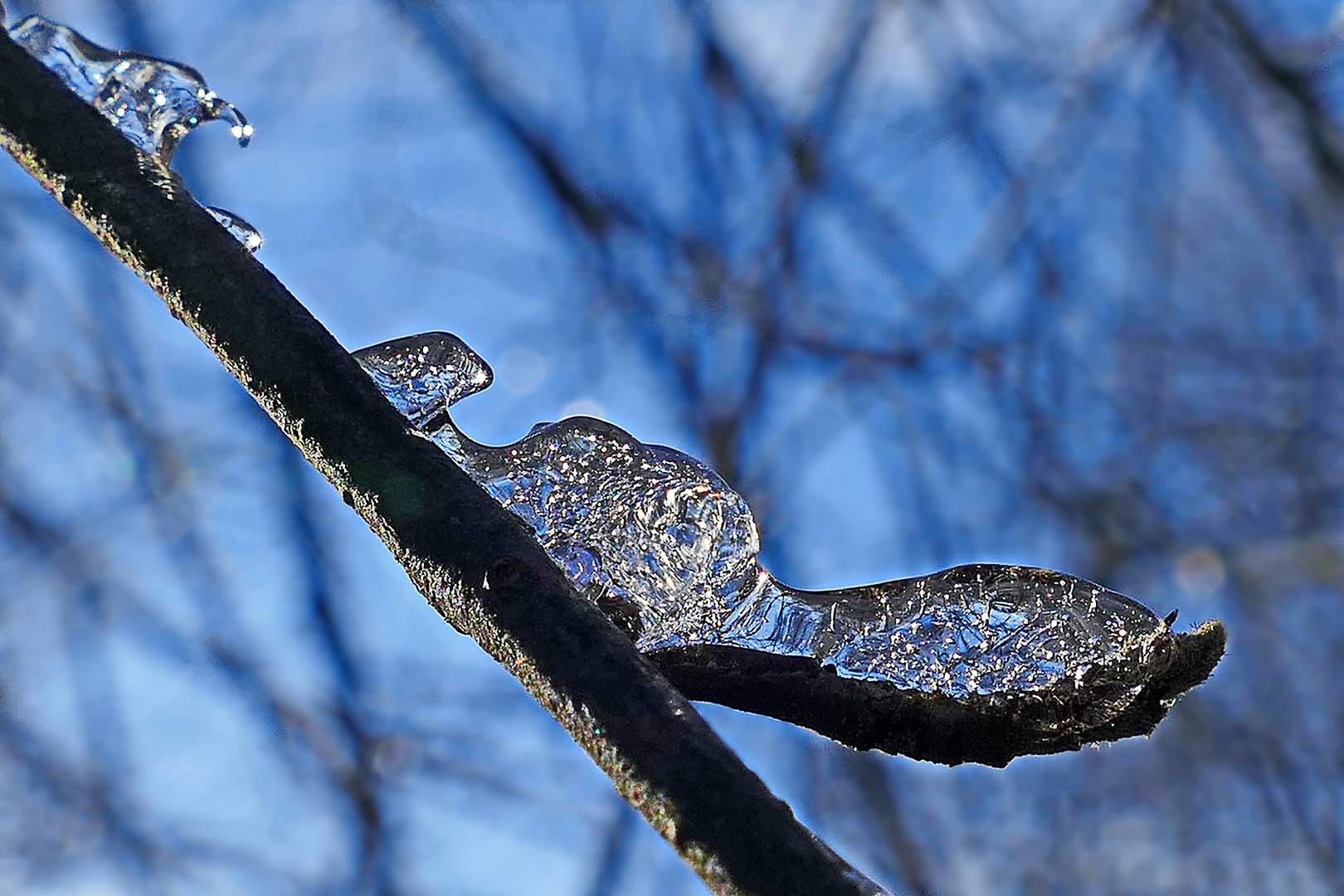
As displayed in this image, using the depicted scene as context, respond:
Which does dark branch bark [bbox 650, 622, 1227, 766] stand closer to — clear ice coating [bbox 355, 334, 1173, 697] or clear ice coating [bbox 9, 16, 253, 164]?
clear ice coating [bbox 355, 334, 1173, 697]

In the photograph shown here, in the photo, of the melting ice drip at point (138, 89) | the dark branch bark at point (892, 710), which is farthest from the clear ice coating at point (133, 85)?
the dark branch bark at point (892, 710)

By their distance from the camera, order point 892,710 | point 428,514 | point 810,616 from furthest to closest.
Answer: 1. point 810,616
2. point 892,710
3. point 428,514

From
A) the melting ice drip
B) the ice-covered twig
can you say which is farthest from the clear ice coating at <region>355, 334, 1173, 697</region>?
the melting ice drip

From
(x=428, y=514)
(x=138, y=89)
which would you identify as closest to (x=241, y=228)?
(x=138, y=89)

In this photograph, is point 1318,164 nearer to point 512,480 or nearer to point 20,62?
point 512,480

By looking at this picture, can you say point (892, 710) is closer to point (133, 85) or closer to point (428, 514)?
point (428, 514)
